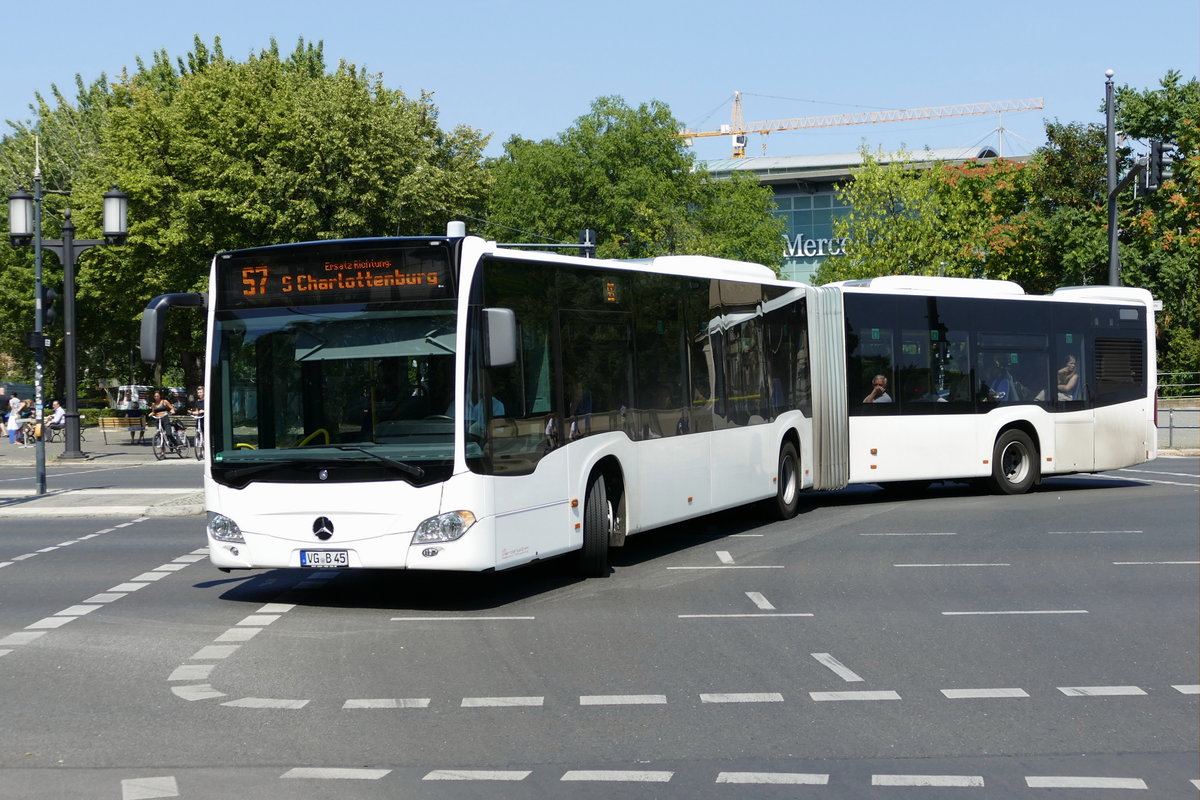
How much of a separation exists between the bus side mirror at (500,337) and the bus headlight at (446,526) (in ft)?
3.68

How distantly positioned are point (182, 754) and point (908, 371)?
48.4 feet

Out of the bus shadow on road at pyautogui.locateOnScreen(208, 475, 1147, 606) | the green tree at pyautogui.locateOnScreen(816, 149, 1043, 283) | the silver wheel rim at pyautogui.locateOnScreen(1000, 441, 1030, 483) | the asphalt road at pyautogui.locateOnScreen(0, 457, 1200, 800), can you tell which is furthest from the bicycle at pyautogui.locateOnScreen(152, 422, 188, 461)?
the green tree at pyautogui.locateOnScreen(816, 149, 1043, 283)

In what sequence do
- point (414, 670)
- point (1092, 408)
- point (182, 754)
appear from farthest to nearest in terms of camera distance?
point (1092, 408), point (414, 670), point (182, 754)

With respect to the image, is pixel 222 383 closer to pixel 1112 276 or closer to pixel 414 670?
pixel 414 670

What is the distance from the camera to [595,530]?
1244cm

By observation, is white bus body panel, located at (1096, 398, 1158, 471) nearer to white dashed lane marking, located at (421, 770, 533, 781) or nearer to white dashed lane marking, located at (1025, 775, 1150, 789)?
white dashed lane marking, located at (1025, 775, 1150, 789)

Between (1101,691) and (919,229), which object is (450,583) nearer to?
(1101,691)

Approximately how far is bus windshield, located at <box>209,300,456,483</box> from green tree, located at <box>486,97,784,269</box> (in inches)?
1970

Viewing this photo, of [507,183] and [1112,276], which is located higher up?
[507,183]

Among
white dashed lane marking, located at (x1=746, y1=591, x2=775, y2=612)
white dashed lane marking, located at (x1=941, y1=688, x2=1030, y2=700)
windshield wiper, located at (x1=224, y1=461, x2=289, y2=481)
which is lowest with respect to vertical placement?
white dashed lane marking, located at (x1=941, y1=688, x2=1030, y2=700)

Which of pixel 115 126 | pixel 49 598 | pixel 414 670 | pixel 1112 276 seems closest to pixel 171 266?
pixel 115 126

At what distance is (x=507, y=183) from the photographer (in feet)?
213

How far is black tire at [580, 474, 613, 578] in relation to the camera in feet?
40.7

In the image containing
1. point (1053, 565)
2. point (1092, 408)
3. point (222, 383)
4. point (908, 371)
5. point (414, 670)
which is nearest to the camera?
point (414, 670)
